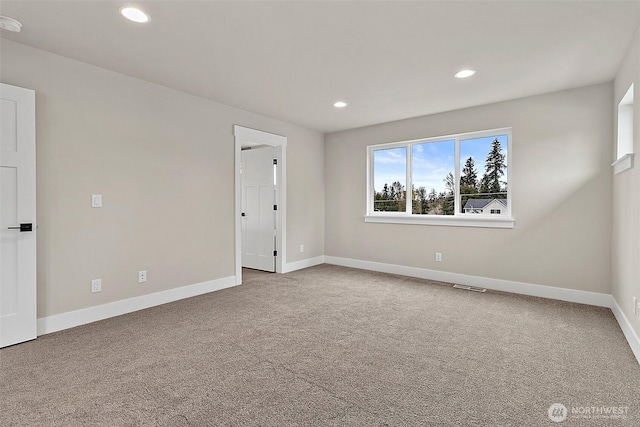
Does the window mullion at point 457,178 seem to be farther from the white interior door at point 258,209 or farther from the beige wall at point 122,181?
the beige wall at point 122,181

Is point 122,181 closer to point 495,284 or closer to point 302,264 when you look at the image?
point 302,264

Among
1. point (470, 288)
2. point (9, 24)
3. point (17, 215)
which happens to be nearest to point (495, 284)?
point (470, 288)

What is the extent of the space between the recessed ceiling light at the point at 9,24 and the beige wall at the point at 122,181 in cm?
35

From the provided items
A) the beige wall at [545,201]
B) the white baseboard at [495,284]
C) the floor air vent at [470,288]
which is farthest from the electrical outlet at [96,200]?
the floor air vent at [470,288]

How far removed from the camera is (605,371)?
7.34 feet

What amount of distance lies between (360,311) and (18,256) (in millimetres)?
3121

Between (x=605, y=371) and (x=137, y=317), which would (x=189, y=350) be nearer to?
(x=137, y=317)

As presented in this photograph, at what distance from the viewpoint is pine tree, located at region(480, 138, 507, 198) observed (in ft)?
14.3

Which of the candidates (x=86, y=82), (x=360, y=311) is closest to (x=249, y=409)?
(x=360, y=311)

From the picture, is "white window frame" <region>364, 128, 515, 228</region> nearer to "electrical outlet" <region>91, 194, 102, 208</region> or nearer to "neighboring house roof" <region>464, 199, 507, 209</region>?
"neighboring house roof" <region>464, 199, 507, 209</region>

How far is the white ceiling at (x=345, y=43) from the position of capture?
Answer: 2.22 metres

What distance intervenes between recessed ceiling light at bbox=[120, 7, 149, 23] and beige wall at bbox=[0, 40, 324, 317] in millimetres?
1205

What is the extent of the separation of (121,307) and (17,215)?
4.19 ft

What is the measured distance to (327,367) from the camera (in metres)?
2.29
